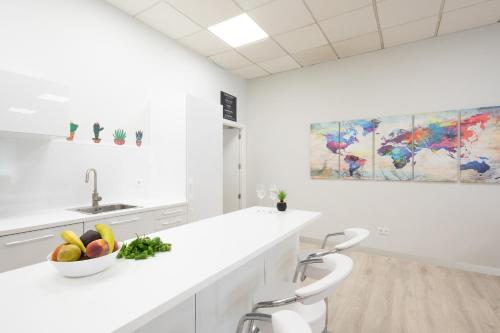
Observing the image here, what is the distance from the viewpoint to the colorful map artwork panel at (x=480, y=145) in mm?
3010

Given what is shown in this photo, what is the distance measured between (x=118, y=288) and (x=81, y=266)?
0.18 metres

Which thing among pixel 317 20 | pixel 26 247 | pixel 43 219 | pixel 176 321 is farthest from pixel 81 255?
pixel 317 20

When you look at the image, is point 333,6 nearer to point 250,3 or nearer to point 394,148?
point 250,3

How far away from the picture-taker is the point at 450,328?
6.71 ft

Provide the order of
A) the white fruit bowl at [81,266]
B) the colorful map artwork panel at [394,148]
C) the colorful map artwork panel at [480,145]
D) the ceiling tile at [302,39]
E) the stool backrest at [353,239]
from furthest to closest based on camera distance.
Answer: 1. the colorful map artwork panel at [394,148]
2. the ceiling tile at [302,39]
3. the colorful map artwork panel at [480,145]
4. the stool backrest at [353,239]
5. the white fruit bowl at [81,266]

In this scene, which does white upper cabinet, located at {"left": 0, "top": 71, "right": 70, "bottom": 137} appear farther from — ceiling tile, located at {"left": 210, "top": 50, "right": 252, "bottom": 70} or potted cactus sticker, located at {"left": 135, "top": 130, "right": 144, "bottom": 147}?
ceiling tile, located at {"left": 210, "top": 50, "right": 252, "bottom": 70}

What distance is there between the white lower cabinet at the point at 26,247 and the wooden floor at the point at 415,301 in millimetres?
2316

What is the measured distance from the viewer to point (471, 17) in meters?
2.91

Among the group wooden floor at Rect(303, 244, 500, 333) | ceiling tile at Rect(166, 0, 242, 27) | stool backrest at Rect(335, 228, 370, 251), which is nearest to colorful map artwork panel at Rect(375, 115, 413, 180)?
wooden floor at Rect(303, 244, 500, 333)

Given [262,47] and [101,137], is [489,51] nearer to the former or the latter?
[262,47]

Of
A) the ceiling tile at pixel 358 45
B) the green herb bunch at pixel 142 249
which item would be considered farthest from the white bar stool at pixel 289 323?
the ceiling tile at pixel 358 45

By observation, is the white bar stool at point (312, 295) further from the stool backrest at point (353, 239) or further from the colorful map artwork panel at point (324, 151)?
the colorful map artwork panel at point (324, 151)

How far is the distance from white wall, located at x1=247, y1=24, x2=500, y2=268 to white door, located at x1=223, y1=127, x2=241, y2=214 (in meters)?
0.48

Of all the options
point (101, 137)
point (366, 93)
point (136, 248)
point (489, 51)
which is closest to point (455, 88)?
point (489, 51)
